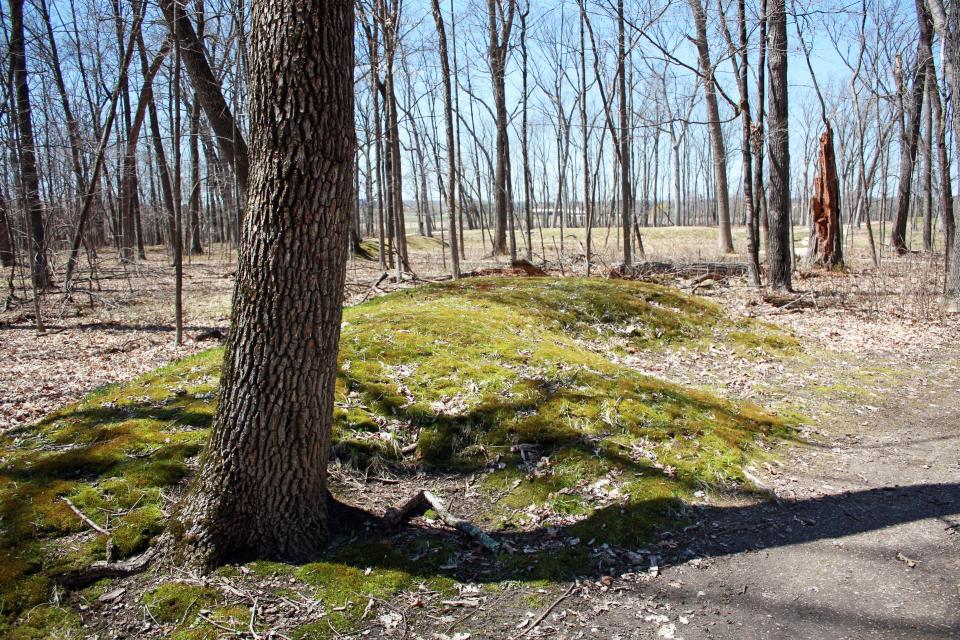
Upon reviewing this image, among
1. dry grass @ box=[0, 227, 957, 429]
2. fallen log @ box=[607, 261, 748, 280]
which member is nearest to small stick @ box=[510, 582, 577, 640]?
dry grass @ box=[0, 227, 957, 429]

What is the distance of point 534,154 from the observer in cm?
5619

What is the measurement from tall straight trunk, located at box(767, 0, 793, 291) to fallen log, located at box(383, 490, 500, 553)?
11546 mm

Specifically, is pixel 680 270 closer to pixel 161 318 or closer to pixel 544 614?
pixel 161 318

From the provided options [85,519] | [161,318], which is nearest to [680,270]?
[161,318]

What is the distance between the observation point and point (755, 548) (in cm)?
391

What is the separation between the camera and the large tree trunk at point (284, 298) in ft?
10.6

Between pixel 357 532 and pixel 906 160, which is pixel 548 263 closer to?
pixel 906 160

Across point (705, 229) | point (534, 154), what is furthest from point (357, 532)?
point (534, 154)

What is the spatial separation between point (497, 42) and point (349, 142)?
2019 cm

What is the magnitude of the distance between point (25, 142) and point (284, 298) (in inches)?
550

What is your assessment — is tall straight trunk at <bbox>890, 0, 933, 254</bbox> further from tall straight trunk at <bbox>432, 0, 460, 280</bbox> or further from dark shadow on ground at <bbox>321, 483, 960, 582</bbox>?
dark shadow on ground at <bbox>321, 483, 960, 582</bbox>

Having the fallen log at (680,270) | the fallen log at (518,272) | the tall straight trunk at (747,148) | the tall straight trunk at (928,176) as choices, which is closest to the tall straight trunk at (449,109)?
the fallen log at (518,272)

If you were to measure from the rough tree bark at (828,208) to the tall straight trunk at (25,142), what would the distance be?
66.2 ft

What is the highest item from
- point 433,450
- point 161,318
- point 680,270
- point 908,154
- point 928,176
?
point 908,154
